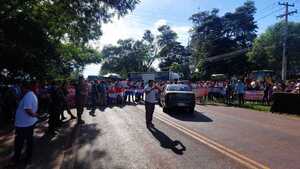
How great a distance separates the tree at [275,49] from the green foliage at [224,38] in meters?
5.77

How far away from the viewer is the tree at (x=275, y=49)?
217 ft

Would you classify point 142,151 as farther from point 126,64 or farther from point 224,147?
point 126,64

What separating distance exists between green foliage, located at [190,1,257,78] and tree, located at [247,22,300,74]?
18.9 feet

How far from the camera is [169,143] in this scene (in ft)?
36.3

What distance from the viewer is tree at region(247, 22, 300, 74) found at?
6619 cm

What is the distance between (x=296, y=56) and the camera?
6631cm

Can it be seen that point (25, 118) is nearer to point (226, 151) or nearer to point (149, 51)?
point (226, 151)

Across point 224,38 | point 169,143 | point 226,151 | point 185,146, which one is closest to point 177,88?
point 169,143

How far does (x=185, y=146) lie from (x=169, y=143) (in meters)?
0.64

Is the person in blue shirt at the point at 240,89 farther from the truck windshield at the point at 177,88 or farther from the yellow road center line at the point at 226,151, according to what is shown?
the yellow road center line at the point at 226,151

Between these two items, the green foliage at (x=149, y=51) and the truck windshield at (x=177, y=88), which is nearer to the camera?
the truck windshield at (x=177, y=88)

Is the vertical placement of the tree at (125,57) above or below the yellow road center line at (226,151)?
above

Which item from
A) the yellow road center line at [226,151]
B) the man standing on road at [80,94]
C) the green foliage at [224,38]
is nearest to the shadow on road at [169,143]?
the yellow road center line at [226,151]

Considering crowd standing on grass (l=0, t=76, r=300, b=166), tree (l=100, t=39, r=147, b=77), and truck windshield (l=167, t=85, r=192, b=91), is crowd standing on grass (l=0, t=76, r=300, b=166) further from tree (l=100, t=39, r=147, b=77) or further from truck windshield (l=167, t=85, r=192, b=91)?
tree (l=100, t=39, r=147, b=77)
